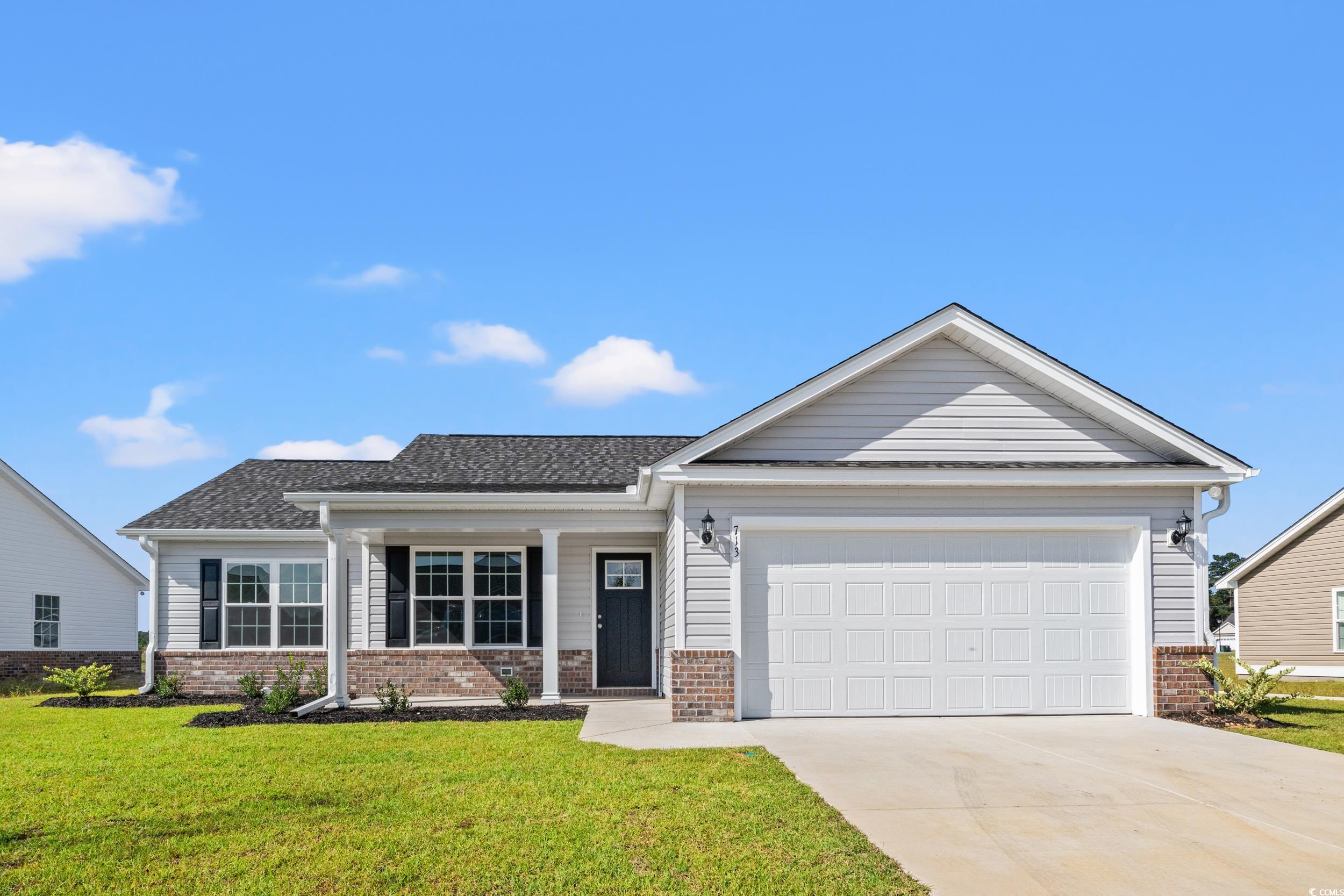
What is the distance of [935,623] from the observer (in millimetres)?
12648

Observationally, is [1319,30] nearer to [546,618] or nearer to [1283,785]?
[1283,785]

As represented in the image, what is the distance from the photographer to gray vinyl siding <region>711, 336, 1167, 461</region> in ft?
42.0

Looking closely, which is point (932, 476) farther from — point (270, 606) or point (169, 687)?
point (169, 687)

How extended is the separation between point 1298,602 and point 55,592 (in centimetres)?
2929

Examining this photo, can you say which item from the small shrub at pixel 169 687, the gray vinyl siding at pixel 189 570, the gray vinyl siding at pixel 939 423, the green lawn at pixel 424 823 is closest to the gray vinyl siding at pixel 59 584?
the gray vinyl siding at pixel 189 570

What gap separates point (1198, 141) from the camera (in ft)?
55.4

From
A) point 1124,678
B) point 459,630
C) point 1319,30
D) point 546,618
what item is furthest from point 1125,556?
point 459,630

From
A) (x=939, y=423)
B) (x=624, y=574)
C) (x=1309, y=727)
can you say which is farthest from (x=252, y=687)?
(x=1309, y=727)

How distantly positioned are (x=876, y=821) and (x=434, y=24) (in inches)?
453

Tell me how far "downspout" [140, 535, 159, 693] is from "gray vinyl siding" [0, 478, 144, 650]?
22.7 feet

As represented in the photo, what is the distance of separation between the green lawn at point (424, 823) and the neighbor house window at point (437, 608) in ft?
20.2

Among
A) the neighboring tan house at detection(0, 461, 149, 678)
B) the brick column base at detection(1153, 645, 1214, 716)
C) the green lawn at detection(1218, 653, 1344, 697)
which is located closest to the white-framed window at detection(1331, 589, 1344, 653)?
the green lawn at detection(1218, 653, 1344, 697)

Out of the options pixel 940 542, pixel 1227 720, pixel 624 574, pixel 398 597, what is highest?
pixel 940 542

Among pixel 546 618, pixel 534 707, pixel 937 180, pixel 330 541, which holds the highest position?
pixel 937 180
